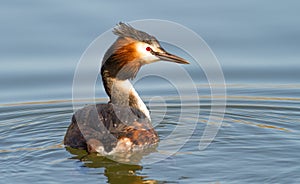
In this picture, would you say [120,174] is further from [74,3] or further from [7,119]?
[74,3]

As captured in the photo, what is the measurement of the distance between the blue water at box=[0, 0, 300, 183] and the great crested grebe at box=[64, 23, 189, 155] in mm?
200

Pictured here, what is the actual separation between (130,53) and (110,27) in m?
2.49

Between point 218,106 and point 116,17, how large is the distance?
233cm

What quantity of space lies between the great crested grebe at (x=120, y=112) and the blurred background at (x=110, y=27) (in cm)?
152

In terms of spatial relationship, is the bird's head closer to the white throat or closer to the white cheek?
the white cheek

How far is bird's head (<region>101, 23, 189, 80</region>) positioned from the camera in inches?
358

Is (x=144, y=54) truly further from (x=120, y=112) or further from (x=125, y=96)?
(x=120, y=112)

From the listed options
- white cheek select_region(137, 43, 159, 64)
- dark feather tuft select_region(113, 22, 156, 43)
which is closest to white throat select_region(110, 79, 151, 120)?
white cheek select_region(137, 43, 159, 64)

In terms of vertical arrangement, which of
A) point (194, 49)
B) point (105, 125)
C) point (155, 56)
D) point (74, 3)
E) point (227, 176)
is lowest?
point (227, 176)

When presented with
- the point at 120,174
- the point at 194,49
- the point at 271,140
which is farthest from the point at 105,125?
the point at 194,49

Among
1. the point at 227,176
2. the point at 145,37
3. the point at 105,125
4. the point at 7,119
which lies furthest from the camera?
the point at 7,119

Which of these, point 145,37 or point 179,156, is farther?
point 145,37

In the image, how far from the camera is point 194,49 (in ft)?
37.2

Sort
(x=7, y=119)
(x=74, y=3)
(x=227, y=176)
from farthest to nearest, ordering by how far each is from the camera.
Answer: (x=74, y=3), (x=7, y=119), (x=227, y=176)
